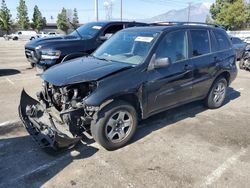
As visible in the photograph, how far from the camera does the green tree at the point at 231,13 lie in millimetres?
36750

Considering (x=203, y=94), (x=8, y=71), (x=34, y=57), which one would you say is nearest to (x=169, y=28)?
(x=203, y=94)

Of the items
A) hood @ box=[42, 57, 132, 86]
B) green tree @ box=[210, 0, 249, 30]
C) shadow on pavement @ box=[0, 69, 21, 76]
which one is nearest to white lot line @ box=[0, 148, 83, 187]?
hood @ box=[42, 57, 132, 86]

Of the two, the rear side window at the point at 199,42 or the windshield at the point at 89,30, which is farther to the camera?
the windshield at the point at 89,30

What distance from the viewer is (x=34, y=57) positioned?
7824mm

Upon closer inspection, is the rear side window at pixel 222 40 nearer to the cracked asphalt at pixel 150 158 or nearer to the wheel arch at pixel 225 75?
the wheel arch at pixel 225 75

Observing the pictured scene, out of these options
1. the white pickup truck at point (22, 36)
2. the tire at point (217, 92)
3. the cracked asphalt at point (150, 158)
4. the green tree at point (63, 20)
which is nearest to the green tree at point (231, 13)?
the white pickup truck at point (22, 36)

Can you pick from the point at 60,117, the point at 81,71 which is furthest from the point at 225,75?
the point at 60,117

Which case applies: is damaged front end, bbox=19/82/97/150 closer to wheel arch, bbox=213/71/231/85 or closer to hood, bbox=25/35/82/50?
wheel arch, bbox=213/71/231/85

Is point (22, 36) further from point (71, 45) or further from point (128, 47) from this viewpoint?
point (128, 47)

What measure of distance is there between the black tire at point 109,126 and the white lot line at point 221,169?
137 cm

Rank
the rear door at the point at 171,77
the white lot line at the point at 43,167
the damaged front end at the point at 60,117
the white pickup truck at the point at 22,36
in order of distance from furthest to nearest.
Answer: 1. the white pickup truck at the point at 22,36
2. the rear door at the point at 171,77
3. the damaged front end at the point at 60,117
4. the white lot line at the point at 43,167

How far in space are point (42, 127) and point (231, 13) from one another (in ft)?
128

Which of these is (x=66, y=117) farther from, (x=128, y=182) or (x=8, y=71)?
(x=8, y=71)

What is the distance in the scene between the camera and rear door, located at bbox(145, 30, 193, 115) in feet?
14.0
